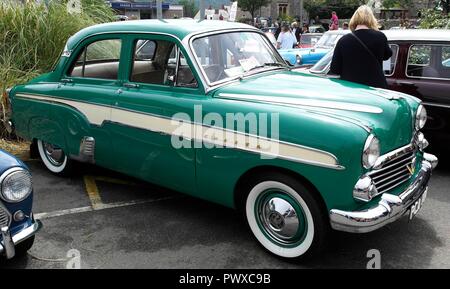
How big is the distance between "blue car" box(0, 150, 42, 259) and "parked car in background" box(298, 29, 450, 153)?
4189mm

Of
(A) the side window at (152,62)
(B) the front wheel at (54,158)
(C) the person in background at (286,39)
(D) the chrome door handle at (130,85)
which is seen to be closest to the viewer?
(A) the side window at (152,62)

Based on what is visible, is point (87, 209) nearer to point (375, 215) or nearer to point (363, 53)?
point (375, 215)

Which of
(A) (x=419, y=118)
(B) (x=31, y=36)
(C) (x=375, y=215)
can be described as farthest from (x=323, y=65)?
(B) (x=31, y=36)

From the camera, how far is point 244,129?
341 centimetres

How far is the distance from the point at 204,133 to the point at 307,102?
0.84m

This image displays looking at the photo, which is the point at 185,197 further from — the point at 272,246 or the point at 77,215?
the point at 272,246

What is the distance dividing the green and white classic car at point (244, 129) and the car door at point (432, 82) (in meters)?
1.41

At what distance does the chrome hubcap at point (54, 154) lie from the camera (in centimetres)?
524

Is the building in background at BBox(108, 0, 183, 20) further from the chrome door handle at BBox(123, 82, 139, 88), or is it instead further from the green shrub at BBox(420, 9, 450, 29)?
the chrome door handle at BBox(123, 82, 139, 88)

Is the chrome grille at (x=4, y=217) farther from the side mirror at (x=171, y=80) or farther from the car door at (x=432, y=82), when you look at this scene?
the car door at (x=432, y=82)

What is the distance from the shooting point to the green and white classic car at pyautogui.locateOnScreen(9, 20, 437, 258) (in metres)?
3.06

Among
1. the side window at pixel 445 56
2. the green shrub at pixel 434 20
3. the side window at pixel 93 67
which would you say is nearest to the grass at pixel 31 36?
the side window at pixel 93 67

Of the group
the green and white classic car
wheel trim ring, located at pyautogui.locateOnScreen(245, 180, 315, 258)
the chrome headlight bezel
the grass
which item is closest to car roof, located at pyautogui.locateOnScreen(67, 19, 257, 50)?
the green and white classic car

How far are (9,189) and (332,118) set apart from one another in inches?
88.3
